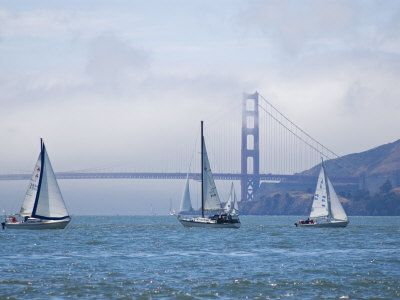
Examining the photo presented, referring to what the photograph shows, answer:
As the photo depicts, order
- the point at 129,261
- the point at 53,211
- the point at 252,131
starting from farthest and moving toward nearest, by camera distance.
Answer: the point at 252,131 < the point at 53,211 < the point at 129,261

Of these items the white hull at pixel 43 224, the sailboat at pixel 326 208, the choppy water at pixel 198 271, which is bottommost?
the choppy water at pixel 198 271

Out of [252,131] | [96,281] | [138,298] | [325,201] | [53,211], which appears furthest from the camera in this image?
[252,131]

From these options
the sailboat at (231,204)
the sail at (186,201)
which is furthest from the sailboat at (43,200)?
the sailboat at (231,204)

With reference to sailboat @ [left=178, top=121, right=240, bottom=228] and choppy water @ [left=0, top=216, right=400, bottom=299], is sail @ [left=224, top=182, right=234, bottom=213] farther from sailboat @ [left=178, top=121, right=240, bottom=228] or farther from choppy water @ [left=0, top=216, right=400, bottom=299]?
choppy water @ [left=0, top=216, right=400, bottom=299]

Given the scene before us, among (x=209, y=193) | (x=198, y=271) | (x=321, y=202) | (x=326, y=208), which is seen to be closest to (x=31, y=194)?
(x=209, y=193)

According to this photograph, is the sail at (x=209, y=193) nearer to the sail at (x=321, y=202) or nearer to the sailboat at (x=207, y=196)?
the sailboat at (x=207, y=196)

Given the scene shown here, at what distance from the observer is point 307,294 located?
23.0 m

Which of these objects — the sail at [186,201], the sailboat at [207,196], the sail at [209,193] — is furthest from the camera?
the sail at [186,201]

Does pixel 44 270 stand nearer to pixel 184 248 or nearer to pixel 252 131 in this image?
pixel 184 248

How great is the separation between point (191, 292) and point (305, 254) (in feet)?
49.8

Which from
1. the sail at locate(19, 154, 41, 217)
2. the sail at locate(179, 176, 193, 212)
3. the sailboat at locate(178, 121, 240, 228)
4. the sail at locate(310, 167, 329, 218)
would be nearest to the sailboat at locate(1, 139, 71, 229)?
the sail at locate(19, 154, 41, 217)

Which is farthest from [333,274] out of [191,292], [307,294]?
[191,292]

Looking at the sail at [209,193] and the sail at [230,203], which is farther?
the sail at [230,203]

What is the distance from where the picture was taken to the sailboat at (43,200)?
56.0 meters
